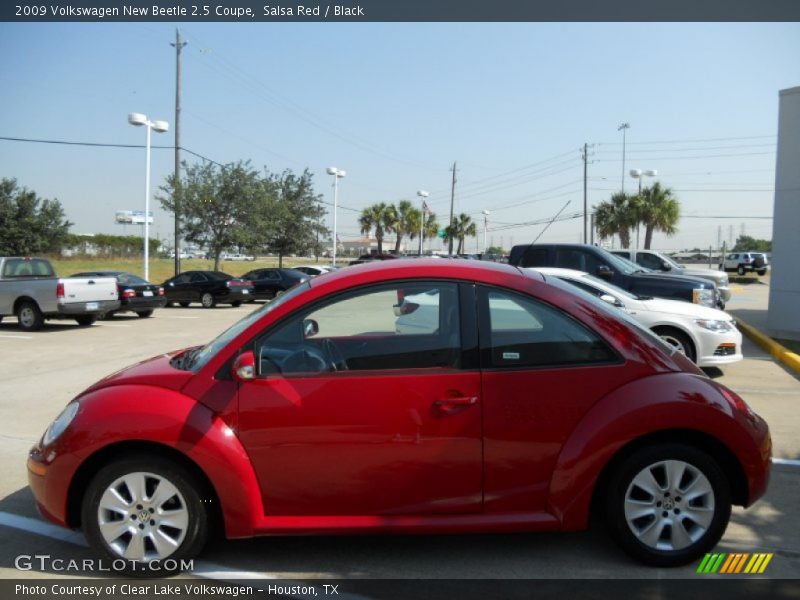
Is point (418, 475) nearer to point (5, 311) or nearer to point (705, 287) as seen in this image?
point (705, 287)

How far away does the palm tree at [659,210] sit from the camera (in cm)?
4475

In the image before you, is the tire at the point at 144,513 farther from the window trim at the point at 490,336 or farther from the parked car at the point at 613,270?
the parked car at the point at 613,270

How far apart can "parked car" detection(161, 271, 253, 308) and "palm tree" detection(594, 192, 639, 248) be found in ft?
102

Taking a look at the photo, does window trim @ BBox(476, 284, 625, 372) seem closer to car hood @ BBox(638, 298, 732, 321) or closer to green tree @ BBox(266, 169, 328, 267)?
car hood @ BBox(638, 298, 732, 321)

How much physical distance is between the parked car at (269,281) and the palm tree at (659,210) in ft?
91.9

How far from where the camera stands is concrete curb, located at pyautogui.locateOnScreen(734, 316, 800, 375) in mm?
10002

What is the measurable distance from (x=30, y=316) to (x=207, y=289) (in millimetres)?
8511

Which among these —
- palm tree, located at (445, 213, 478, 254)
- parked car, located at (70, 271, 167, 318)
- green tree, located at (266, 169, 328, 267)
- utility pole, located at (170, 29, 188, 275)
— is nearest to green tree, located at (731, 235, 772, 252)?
palm tree, located at (445, 213, 478, 254)

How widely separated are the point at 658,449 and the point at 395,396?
144 cm

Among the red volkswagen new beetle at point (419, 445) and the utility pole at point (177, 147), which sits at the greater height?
the utility pole at point (177, 147)

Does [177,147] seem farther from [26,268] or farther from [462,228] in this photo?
[462,228]

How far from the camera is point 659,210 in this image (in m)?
44.8

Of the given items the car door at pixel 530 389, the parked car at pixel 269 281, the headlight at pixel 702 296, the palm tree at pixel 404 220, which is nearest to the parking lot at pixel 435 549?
the car door at pixel 530 389

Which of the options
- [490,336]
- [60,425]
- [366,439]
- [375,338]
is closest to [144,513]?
[60,425]
